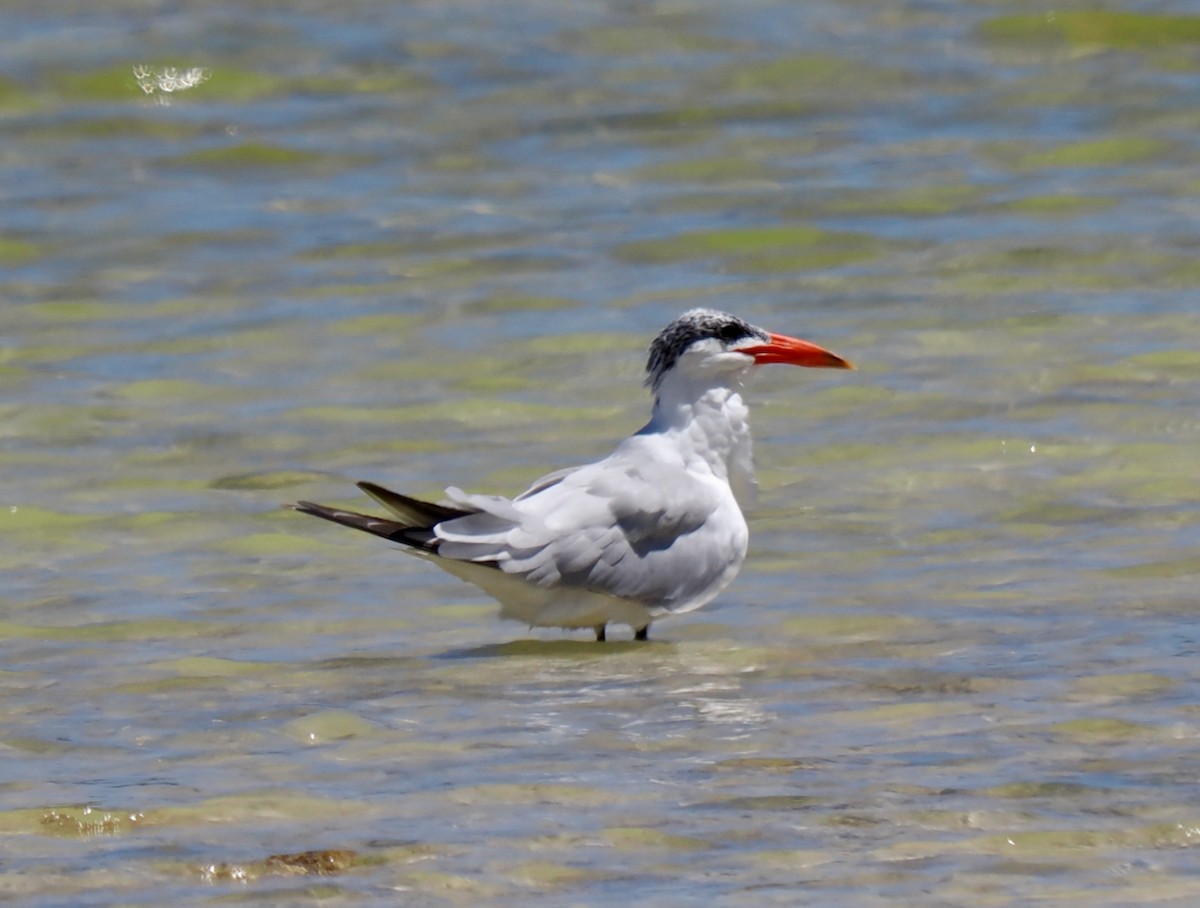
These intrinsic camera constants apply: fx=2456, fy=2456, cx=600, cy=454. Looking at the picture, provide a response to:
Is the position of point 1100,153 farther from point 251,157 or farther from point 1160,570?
point 1160,570

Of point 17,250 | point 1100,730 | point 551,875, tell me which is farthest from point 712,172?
point 551,875

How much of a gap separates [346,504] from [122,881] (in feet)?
13.7

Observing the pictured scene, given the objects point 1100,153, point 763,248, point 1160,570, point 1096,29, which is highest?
point 1096,29

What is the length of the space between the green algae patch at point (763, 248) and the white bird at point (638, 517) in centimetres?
480

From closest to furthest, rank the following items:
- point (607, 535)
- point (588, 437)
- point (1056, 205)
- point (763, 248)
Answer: point (607, 535), point (588, 437), point (763, 248), point (1056, 205)

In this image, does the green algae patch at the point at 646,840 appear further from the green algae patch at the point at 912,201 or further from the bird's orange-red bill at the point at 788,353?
the green algae patch at the point at 912,201

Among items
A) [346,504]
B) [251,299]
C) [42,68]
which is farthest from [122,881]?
[42,68]

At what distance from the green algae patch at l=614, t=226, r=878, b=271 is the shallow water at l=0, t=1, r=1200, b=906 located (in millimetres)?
41

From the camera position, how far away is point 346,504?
838 cm

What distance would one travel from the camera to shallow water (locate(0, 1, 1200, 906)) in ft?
14.9

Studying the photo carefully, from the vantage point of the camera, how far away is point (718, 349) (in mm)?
6938

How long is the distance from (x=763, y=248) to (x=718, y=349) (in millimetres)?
5180

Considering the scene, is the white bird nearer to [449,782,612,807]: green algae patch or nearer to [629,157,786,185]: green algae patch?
[449,782,612,807]: green algae patch

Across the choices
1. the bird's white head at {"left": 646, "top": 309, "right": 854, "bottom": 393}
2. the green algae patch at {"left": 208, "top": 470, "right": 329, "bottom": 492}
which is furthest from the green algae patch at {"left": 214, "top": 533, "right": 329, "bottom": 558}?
the bird's white head at {"left": 646, "top": 309, "right": 854, "bottom": 393}
